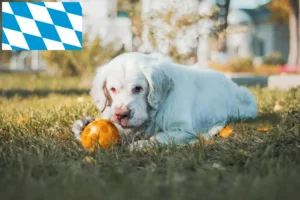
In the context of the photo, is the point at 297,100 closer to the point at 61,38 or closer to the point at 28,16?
the point at 61,38

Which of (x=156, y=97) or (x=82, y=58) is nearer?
(x=156, y=97)

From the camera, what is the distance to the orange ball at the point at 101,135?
3.77 metres

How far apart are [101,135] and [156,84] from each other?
63 cm

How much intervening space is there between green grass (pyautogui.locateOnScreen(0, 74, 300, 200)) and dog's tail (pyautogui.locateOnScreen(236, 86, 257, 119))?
2.54ft

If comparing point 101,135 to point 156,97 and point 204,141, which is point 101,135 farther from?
point 204,141

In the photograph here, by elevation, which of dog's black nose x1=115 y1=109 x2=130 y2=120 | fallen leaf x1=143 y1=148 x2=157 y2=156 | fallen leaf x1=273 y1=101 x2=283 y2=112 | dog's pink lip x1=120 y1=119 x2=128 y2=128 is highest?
dog's black nose x1=115 y1=109 x2=130 y2=120

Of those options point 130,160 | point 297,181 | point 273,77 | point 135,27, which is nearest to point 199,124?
point 130,160

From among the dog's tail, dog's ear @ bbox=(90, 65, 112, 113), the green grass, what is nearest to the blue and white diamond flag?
the dog's tail

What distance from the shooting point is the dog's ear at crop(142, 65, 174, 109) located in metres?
3.98

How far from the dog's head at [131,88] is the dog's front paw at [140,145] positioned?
148mm

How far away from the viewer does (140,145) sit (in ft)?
12.3

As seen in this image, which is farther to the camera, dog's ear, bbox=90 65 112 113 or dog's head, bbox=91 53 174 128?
dog's ear, bbox=90 65 112 113

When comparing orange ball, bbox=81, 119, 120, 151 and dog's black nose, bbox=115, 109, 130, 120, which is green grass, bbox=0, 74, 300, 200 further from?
dog's black nose, bbox=115, 109, 130, 120

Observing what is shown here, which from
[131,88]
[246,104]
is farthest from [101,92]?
[246,104]
